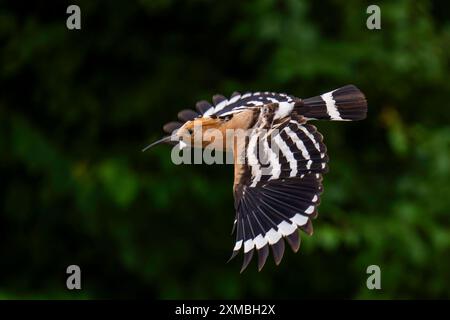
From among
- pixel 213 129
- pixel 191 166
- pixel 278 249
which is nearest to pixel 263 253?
pixel 278 249

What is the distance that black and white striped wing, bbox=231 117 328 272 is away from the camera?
3.27 m

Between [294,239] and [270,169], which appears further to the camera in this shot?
[270,169]

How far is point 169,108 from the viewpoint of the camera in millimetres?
6645

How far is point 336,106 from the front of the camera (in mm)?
3635

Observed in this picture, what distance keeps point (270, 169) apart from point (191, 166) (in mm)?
3202

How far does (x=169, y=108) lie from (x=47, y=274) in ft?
5.01

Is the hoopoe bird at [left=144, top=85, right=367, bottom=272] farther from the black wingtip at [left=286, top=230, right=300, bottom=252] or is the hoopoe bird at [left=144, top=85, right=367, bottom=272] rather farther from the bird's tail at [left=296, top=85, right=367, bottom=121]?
the bird's tail at [left=296, top=85, right=367, bottom=121]

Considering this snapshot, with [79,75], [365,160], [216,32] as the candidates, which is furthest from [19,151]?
[365,160]

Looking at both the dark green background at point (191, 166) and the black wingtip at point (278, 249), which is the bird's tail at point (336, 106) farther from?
the dark green background at point (191, 166)

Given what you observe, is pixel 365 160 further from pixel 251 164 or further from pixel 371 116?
pixel 251 164

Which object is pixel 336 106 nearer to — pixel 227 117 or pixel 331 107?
pixel 331 107

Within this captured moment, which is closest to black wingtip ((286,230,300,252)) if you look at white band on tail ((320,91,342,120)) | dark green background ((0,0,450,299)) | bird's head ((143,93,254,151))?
bird's head ((143,93,254,151))

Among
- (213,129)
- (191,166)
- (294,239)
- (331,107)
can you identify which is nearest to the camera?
(294,239)

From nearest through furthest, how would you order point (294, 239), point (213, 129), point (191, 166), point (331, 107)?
1. point (294, 239)
2. point (213, 129)
3. point (331, 107)
4. point (191, 166)
